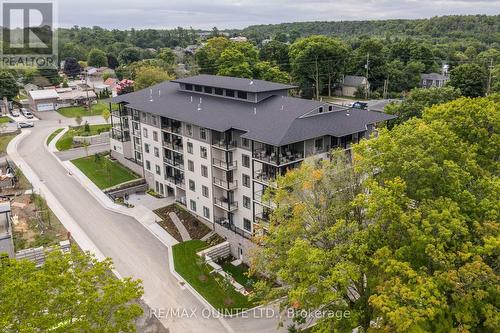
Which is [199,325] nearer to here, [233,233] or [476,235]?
[233,233]

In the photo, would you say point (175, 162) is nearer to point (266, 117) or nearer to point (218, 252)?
point (218, 252)

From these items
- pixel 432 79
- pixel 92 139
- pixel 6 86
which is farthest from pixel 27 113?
pixel 432 79

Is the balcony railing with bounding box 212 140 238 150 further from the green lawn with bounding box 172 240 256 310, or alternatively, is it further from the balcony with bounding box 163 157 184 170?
the green lawn with bounding box 172 240 256 310

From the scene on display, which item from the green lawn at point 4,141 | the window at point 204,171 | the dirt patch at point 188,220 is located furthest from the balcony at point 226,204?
the green lawn at point 4,141

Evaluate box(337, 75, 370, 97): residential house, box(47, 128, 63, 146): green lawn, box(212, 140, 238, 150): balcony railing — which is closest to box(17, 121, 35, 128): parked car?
box(47, 128, 63, 146): green lawn

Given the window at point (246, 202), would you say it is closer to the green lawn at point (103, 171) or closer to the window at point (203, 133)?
the window at point (203, 133)
